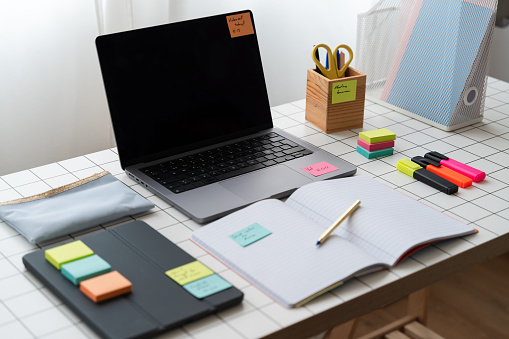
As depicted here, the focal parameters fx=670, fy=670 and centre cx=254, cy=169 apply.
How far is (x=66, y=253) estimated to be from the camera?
102cm

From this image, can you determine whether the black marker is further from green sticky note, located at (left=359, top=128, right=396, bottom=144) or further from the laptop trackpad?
the laptop trackpad

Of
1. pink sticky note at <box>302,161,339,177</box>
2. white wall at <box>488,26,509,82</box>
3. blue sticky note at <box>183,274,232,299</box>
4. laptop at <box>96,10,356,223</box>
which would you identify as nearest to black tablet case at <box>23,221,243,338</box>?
blue sticky note at <box>183,274,232,299</box>

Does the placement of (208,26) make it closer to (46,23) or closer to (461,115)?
(461,115)

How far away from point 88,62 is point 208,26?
3.18ft

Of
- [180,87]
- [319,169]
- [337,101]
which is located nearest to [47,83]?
[180,87]

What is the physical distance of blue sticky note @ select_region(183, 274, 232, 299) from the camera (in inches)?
37.5

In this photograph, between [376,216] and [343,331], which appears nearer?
[376,216]

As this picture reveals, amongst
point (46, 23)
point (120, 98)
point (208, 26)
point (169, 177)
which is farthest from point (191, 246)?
point (46, 23)

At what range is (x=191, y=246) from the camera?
3.62 feet

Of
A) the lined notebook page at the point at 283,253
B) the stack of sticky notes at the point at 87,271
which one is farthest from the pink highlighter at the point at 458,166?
the stack of sticky notes at the point at 87,271

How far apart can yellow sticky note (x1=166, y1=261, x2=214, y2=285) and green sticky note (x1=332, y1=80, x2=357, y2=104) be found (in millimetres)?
631

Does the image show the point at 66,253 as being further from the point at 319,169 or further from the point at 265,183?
the point at 319,169

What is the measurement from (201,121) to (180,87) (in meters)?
0.09

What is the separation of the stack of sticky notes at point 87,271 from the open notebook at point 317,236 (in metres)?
0.18
